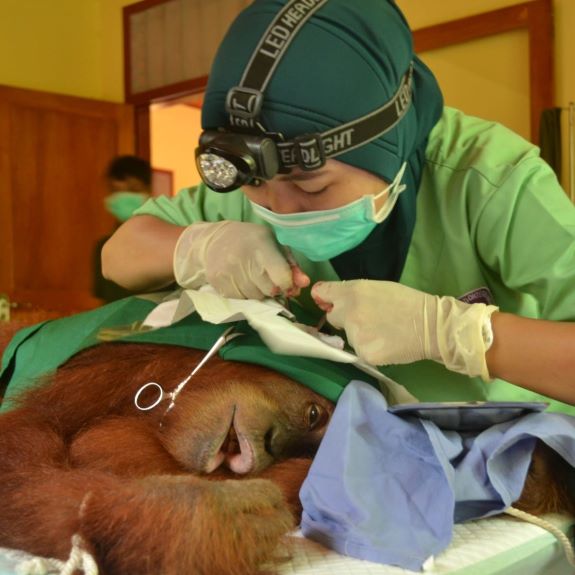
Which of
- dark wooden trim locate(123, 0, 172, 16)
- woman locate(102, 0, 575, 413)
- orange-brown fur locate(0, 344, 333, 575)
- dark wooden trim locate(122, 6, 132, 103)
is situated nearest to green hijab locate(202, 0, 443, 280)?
woman locate(102, 0, 575, 413)

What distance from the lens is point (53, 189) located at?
3.74m

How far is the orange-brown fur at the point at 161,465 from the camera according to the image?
1.80ft

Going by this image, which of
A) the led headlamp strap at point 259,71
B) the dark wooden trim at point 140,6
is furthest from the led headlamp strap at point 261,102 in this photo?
the dark wooden trim at point 140,6

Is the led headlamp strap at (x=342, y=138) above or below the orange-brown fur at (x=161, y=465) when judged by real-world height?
above

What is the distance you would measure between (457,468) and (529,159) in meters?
0.43

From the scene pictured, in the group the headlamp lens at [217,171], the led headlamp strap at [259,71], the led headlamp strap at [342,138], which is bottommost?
the headlamp lens at [217,171]

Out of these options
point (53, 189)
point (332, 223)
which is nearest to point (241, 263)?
point (332, 223)

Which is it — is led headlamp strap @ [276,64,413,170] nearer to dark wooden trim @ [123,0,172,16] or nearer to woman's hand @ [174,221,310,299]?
woman's hand @ [174,221,310,299]

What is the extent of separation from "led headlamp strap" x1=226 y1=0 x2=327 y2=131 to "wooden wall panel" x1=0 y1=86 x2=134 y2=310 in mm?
2754

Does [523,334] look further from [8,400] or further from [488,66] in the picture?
[488,66]

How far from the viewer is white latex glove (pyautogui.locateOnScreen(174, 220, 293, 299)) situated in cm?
94

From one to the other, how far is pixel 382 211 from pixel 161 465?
1.36 ft

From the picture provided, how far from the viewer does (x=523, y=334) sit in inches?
31.4

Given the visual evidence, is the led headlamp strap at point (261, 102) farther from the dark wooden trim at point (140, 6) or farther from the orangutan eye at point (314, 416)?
the dark wooden trim at point (140, 6)
